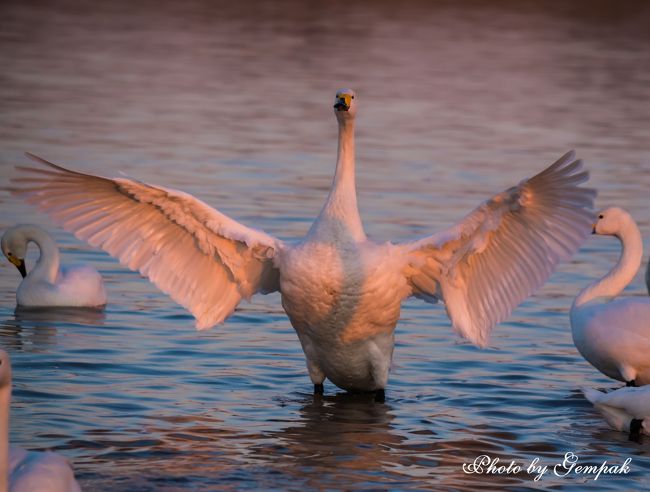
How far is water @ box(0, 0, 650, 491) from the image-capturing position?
8867 millimetres

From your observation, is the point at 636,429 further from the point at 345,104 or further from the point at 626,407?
the point at 345,104

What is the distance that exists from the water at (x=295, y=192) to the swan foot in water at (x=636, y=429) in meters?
0.07

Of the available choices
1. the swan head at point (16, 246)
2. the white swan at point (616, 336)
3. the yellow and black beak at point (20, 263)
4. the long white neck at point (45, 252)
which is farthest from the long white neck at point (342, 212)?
the yellow and black beak at point (20, 263)

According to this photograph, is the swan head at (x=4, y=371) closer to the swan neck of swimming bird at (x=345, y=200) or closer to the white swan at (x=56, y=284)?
the swan neck of swimming bird at (x=345, y=200)

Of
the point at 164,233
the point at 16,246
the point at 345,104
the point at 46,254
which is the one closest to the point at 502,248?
the point at 345,104

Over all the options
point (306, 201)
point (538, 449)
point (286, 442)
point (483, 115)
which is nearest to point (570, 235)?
point (538, 449)

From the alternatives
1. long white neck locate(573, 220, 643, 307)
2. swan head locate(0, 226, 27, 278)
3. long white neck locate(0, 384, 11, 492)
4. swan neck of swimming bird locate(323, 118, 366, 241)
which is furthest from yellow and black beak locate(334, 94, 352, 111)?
swan head locate(0, 226, 27, 278)

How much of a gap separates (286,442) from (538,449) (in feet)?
4.93

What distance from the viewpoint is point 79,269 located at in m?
12.1

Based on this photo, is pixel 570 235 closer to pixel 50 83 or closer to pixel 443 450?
pixel 443 450

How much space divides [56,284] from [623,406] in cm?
509

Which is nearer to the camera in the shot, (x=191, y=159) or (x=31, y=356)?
(x=31, y=356)

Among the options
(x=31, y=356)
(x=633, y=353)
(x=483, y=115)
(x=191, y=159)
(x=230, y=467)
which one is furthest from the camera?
(x=483, y=115)

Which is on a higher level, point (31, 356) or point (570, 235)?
point (570, 235)
